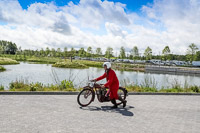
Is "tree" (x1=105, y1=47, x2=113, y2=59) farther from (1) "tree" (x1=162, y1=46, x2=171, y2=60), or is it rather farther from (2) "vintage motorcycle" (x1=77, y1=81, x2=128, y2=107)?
(2) "vintage motorcycle" (x1=77, y1=81, x2=128, y2=107)

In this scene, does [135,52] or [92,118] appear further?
[135,52]

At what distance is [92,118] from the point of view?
5.44 meters

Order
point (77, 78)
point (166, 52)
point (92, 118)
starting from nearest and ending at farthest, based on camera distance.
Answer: point (92, 118)
point (77, 78)
point (166, 52)

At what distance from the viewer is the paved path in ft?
14.9

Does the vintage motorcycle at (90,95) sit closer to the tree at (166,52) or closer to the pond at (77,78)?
the pond at (77,78)

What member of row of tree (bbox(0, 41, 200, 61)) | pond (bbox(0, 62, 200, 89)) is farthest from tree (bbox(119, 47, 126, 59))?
pond (bbox(0, 62, 200, 89))

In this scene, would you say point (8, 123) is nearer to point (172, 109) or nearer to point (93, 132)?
point (93, 132)

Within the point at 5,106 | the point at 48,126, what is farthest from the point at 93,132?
the point at 5,106

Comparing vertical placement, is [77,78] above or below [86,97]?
Result: below

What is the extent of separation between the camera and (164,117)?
5875 millimetres

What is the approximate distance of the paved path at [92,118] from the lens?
14.9ft

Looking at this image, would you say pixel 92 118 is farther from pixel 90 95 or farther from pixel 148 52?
pixel 148 52

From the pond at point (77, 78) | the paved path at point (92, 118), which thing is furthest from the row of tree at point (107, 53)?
the paved path at point (92, 118)

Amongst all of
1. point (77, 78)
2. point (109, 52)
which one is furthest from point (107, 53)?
point (77, 78)
